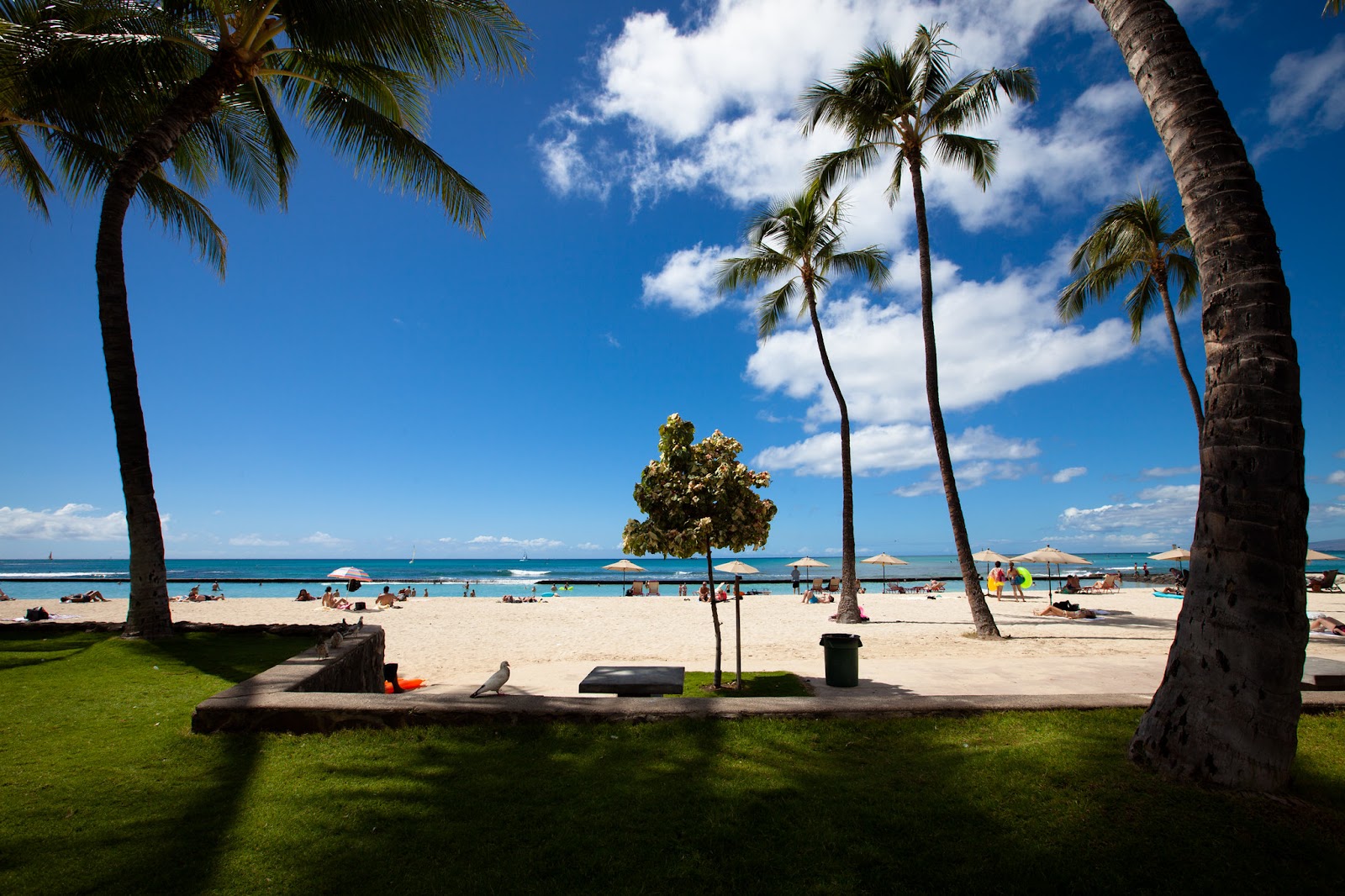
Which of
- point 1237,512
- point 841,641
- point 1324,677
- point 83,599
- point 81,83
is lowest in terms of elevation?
Answer: point 83,599

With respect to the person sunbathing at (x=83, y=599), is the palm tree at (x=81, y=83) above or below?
above

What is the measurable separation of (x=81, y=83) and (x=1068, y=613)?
77.9 ft

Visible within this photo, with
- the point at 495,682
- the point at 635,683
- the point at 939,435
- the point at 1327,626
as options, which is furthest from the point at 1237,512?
the point at 1327,626

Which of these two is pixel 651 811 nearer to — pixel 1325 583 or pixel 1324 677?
pixel 1324 677

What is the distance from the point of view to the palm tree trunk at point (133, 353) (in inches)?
332

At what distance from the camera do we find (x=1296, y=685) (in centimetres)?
337

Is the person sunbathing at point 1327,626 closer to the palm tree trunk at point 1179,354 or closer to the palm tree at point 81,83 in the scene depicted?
the palm tree trunk at point 1179,354

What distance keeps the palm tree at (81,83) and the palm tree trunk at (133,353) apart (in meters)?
0.84

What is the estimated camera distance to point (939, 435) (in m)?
14.0

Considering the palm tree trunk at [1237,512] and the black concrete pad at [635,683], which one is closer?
the palm tree trunk at [1237,512]

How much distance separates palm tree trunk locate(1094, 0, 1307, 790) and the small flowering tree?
4.48m

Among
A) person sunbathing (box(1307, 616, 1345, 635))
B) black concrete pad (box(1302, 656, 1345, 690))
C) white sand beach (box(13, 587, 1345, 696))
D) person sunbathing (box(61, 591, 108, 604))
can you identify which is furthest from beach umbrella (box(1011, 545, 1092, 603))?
person sunbathing (box(61, 591, 108, 604))

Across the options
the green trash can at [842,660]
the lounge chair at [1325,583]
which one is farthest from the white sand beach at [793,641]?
the lounge chair at [1325,583]

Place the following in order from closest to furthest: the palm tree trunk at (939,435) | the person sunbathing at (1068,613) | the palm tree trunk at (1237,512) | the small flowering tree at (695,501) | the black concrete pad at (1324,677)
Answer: the palm tree trunk at (1237,512) → the black concrete pad at (1324,677) → the small flowering tree at (695,501) → the palm tree trunk at (939,435) → the person sunbathing at (1068,613)
